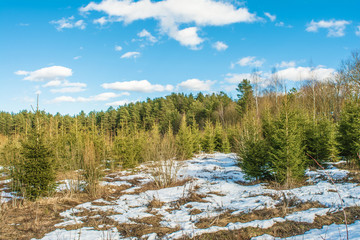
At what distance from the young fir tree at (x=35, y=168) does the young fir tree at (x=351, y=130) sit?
12.8 m

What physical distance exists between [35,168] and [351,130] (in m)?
13.7

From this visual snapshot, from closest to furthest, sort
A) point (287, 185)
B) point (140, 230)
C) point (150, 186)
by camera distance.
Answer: point (140, 230) < point (287, 185) < point (150, 186)

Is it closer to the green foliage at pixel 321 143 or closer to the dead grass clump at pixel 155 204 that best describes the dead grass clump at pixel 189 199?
the dead grass clump at pixel 155 204

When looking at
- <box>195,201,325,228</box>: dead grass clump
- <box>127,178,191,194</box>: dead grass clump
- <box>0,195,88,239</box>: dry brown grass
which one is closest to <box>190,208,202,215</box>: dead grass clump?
<box>195,201,325,228</box>: dead grass clump

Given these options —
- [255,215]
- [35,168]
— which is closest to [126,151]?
[35,168]

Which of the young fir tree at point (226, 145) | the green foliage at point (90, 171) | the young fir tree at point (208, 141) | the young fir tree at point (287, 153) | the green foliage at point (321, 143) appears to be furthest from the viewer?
the young fir tree at point (226, 145)

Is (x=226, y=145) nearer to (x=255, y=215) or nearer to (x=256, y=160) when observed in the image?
(x=256, y=160)

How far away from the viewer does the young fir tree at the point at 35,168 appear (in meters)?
7.78

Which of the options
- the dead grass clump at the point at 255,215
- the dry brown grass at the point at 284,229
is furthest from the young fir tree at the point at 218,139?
the dry brown grass at the point at 284,229

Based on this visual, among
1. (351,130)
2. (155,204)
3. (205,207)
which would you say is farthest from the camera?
(351,130)

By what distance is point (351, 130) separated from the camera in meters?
10.7

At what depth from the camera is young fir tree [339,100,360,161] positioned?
33.7 feet

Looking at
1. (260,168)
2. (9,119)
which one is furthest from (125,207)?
(9,119)

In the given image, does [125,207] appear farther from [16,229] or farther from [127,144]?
[127,144]
